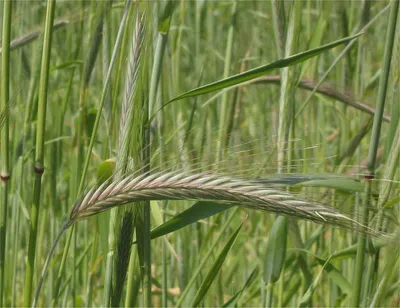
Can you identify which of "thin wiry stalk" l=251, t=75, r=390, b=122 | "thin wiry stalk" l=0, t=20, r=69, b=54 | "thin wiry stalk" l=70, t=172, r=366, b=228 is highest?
"thin wiry stalk" l=0, t=20, r=69, b=54

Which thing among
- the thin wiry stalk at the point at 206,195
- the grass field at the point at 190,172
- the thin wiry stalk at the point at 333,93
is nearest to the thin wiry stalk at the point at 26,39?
the grass field at the point at 190,172

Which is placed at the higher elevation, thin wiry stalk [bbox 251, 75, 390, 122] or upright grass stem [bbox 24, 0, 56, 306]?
thin wiry stalk [bbox 251, 75, 390, 122]

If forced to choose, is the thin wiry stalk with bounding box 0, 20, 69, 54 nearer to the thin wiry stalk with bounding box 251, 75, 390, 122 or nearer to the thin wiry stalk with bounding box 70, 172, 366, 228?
the thin wiry stalk with bounding box 251, 75, 390, 122

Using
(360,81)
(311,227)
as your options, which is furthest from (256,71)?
(311,227)

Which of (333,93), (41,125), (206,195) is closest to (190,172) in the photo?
(206,195)

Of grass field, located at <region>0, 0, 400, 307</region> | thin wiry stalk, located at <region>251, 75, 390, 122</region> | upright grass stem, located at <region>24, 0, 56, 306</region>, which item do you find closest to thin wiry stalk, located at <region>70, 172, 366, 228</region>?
grass field, located at <region>0, 0, 400, 307</region>

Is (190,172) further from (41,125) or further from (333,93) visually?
(333,93)

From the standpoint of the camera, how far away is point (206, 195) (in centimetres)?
89

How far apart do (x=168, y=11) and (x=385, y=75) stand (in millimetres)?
320

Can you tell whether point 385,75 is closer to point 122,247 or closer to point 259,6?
point 122,247

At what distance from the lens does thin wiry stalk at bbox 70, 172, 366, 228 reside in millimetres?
878

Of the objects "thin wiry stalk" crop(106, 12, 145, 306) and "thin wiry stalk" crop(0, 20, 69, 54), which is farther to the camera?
"thin wiry stalk" crop(0, 20, 69, 54)

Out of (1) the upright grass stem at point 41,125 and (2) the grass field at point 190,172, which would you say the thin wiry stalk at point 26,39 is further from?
(1) the upright grass stem at point 41,125

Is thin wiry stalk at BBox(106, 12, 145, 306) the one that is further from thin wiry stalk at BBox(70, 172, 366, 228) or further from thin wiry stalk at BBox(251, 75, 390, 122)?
thin wiry stalk at BBox(251, 75, 390, 122)
